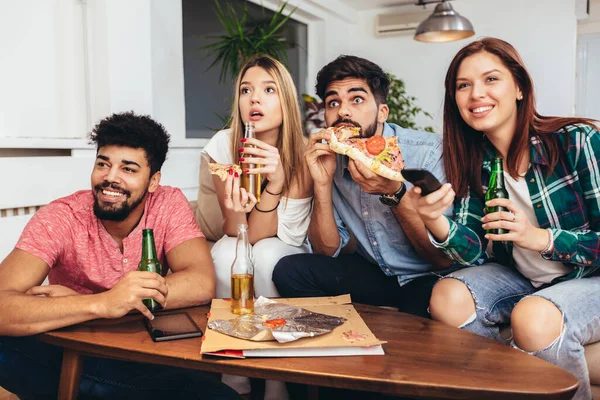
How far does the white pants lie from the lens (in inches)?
85.8

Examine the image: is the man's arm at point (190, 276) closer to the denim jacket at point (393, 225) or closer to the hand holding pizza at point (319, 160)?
the hand holding pizza at point (319, 160)

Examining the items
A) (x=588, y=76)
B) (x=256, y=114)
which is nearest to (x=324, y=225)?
(x=256, y=114)

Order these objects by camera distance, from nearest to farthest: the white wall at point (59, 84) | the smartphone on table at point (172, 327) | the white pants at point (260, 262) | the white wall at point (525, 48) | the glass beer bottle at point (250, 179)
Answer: the smartphone on table at point (172, 327), the glass beer bottle at point (250, 179), the white pants at point (260, 262), the white wall at point (59, 84), the white wall at point (525, 48)

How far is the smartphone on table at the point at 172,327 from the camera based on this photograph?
1.34m

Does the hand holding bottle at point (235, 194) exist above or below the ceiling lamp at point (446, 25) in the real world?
below

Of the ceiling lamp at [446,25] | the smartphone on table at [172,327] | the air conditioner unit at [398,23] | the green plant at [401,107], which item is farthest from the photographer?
the air conditioner unit at [398,23]

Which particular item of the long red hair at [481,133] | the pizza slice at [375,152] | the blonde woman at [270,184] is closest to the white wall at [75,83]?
the blonde woman at [270,184]

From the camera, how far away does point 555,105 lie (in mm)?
6055

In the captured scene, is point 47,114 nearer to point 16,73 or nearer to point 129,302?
point 16,73

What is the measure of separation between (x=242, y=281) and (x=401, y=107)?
16.5 ft

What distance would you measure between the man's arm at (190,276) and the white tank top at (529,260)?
103cm

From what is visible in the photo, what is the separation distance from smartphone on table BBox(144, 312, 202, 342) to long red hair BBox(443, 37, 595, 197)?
105 centimetres

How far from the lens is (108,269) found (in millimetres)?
1844

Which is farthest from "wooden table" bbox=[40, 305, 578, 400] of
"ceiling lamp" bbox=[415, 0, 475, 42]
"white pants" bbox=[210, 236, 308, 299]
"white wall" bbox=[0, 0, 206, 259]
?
"ceiling lamp" bbox=[415, 0, 475, 42]
